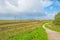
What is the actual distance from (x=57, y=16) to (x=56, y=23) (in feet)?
7.69

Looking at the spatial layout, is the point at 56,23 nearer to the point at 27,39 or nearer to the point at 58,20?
the point at 58,20

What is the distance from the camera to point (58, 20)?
173 feet

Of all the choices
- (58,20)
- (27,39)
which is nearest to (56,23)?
(58,20)

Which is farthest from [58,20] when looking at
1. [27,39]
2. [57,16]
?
[27,39]

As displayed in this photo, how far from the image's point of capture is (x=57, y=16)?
53.7 meters

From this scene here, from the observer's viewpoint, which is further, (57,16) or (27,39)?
(57,16)

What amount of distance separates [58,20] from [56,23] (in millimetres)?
1992

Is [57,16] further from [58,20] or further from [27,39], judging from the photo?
[27,39]

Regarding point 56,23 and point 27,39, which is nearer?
point 27,39

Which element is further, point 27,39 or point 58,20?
point 58,20

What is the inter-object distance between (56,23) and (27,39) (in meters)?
36.5

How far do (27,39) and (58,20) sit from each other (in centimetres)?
3498

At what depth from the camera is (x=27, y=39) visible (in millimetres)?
19016
